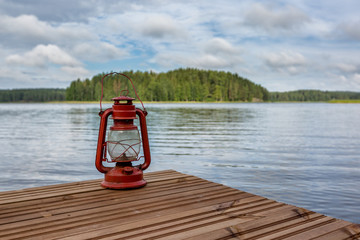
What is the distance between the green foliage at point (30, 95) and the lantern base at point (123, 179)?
163 meters

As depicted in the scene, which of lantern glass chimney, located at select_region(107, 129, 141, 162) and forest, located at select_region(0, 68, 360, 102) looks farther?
forest, located at select_region(0, 68, 360, 102)

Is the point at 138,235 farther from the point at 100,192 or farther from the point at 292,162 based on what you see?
the point at 292,162

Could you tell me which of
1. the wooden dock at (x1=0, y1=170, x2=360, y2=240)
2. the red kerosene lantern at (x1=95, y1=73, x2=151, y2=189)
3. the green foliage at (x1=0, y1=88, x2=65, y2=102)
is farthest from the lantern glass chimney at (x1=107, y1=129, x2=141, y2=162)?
the green foliage at (x1=0, y1=88, x2=65, y2=102)

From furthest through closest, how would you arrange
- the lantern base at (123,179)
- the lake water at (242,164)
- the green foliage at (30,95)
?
the green foliage at (30,95), the lake water at (242,164), the lantern base at (123,179)

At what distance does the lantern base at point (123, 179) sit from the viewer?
4200 mm

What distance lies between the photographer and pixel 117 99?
4355 mm

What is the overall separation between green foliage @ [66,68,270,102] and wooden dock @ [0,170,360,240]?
113652 millimetres

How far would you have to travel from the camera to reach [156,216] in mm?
3191

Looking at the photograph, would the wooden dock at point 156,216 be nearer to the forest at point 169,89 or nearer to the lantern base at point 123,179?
the lantern base at point 123,179

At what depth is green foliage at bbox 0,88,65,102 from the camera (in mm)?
158500

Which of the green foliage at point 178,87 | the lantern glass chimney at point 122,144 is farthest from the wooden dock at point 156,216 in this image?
the green foliage at point 178,87

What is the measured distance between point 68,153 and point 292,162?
805 centimetres

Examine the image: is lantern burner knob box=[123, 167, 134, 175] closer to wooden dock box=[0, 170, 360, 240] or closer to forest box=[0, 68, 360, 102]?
wooden dock box=[0, 170, 360, 240]

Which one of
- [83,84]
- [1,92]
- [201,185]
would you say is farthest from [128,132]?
[1,92]
